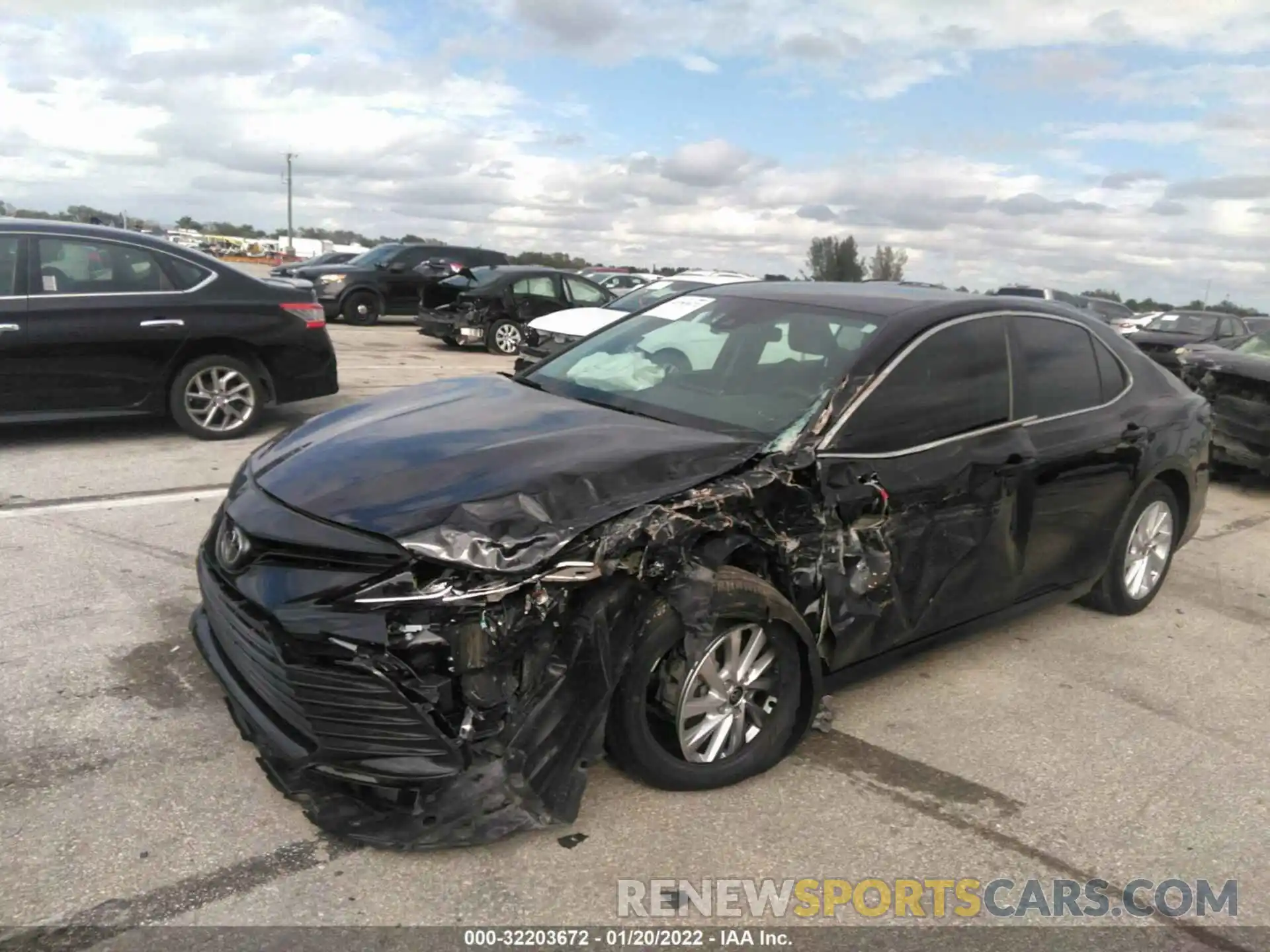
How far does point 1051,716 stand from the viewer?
4.06 m

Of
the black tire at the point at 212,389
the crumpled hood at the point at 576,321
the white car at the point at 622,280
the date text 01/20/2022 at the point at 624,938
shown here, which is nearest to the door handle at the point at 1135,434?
the date text 01/20/2022 at the point at 624,938

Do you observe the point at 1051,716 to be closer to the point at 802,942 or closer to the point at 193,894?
the point at 802,942

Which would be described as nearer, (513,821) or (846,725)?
(513,821)

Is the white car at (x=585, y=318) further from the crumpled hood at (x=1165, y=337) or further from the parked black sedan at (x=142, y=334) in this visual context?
the crumpled hood at (x=1165, y=337)

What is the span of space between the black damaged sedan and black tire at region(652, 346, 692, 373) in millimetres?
14

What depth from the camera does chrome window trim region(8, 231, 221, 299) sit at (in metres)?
7.10

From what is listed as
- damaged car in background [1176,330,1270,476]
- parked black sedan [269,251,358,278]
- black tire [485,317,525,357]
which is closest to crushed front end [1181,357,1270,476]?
damaged car in background [1176,330,1270,476]

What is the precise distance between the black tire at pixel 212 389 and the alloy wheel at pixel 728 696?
19.6 ft

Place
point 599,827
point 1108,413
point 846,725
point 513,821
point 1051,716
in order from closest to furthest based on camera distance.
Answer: point 513,821 → point 599,827 → point 846,725 → point 1051,716 → point 1108,413

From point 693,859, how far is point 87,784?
1.86 meters

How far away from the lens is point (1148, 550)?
17.3 feet

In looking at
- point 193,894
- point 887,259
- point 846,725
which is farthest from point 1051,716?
point 887,259

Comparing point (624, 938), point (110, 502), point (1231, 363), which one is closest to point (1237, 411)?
point (1231, 363)

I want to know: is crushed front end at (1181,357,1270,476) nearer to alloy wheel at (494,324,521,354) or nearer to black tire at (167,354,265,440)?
black tire at (167,354,265,440)
